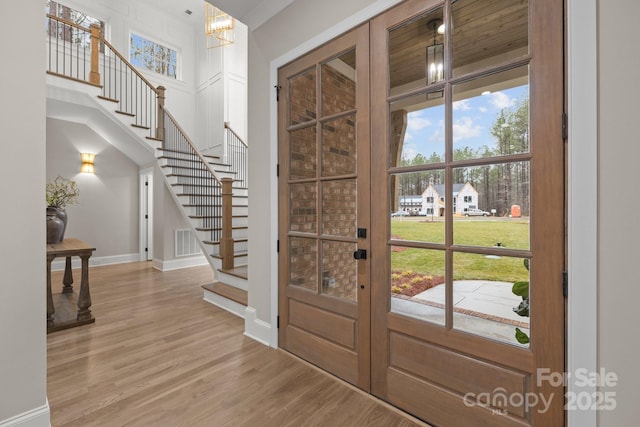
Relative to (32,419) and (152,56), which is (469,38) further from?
(152,56)

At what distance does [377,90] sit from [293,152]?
861mm

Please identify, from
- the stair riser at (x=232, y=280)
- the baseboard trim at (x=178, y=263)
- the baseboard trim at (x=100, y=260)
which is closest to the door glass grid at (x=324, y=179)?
the stair riser at (x=232, y=280)

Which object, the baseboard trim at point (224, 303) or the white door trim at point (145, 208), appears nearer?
the baseboard trim at point (224, 303)

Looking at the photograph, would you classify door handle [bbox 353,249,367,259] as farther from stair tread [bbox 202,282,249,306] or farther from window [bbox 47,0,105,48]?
window [bbox 47,0,105,48]

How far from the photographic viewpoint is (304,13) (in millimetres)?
2221

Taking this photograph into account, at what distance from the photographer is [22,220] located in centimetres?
145

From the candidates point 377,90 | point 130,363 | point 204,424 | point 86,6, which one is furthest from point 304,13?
point 86,6

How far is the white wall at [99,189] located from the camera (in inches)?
208

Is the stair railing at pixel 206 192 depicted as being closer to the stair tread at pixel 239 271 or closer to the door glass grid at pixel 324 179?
the stair tread at pixel 239 271

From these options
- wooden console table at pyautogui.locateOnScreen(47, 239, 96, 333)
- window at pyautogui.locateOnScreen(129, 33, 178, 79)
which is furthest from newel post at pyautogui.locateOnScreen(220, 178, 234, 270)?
window at pyautogui.locateOnScreen(129, 33, 178, 79)

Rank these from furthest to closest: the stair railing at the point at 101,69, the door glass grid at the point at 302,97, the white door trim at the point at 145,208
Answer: the white door trim at the point at 145,208, the stair railing at the point at 101,69, the door glass grid at the point at 302,97

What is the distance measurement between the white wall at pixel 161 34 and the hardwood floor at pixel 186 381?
553 centimetres

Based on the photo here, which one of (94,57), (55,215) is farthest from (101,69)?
(55,215)

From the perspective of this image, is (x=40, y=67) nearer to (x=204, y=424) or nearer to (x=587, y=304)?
(x=204, y=424)
